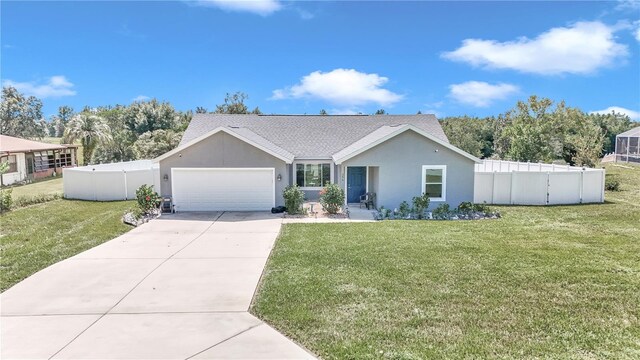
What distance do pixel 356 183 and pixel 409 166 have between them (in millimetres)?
3188

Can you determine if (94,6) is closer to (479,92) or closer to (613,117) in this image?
(479,92)

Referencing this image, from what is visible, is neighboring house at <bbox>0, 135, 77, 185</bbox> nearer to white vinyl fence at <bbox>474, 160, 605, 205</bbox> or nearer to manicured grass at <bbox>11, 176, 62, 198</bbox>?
manicured grass at <bbox>11, 176, 62, 198</bbox>

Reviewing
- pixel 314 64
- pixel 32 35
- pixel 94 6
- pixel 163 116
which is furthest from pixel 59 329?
pixel 163 116

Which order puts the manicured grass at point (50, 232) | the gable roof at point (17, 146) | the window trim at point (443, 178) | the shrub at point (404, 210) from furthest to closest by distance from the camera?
the gable roof at point (17, 146)
the window trim at point (443, 178)
the shrub at point (404, 210)
the manicured grass at point (50, 232)

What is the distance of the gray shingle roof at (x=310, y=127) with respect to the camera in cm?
2255

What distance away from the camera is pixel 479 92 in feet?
99.9

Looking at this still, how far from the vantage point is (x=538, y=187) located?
20.2m

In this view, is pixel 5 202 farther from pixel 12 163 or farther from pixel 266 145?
pixel 12 163

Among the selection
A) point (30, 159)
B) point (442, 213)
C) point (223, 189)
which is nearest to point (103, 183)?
point (223, 189)

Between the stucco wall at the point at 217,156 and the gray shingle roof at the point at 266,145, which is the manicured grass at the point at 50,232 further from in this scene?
the gray shingle roof at the point at 266,145

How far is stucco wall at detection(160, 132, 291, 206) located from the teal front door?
4366mm

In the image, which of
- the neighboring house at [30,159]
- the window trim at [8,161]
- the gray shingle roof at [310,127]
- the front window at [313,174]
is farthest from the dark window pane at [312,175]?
→ the window trim at [8,161]

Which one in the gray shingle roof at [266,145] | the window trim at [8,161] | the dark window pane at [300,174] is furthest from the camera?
the window trim at [8,161]

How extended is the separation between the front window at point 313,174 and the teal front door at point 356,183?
1428 mm
